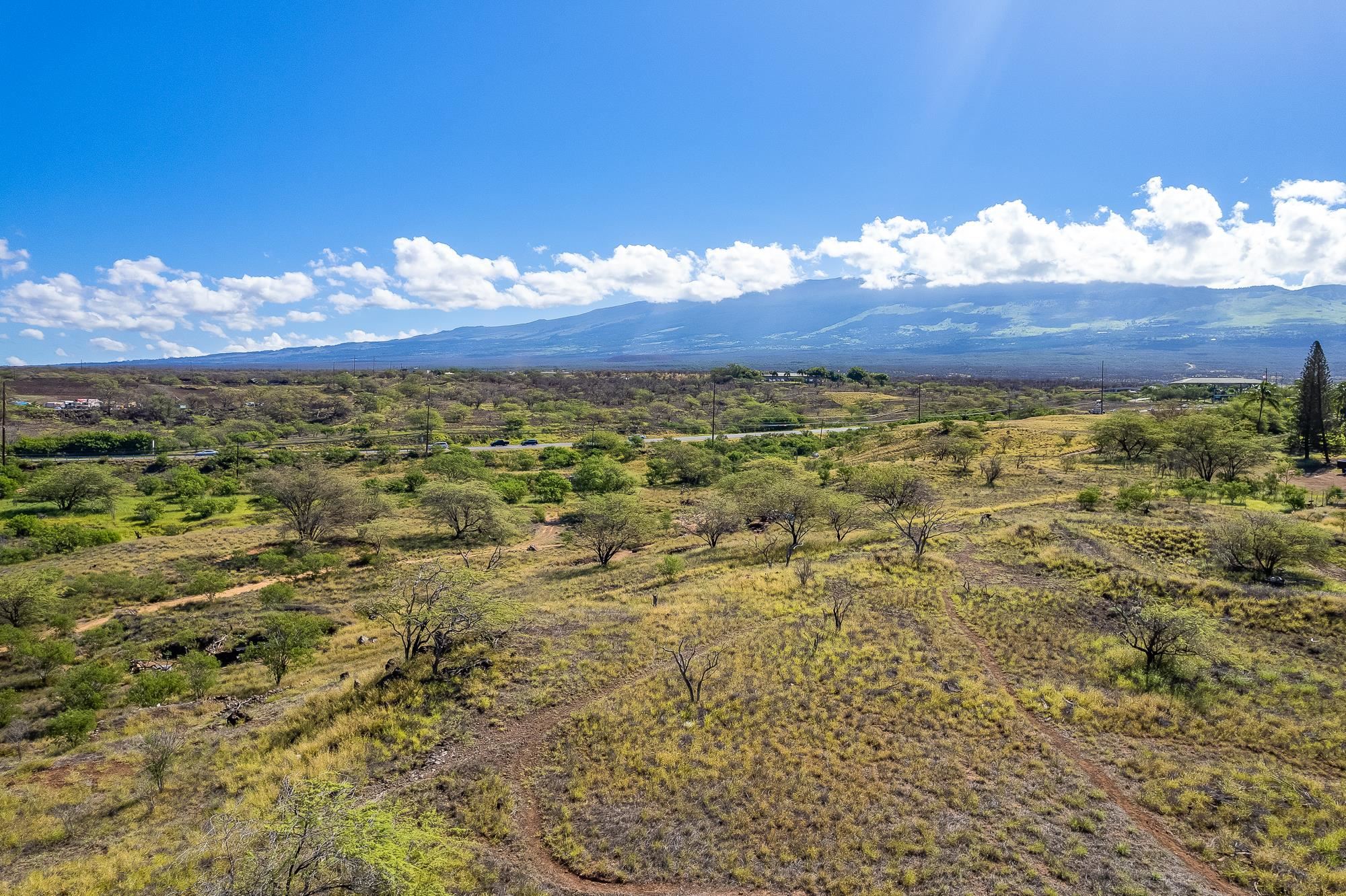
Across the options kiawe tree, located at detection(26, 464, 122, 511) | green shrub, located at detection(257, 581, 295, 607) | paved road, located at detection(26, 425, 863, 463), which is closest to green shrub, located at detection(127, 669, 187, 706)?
green shrub, located at detection(257, 581, 295, 607)

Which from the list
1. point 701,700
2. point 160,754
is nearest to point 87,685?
point 160,754

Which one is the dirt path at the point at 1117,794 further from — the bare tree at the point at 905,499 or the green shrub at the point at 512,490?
the green shrub at the point at 512,490

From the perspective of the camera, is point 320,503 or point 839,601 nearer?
point 839,601

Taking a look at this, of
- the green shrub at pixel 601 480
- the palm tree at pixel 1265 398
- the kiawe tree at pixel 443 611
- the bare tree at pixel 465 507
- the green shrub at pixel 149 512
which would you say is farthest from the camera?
the palm tree at pixel 1265 398

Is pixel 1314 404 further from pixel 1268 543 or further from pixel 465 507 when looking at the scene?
pixel 465 507

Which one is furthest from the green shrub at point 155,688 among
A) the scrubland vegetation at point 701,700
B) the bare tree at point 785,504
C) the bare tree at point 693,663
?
the bare tree at point 785,504

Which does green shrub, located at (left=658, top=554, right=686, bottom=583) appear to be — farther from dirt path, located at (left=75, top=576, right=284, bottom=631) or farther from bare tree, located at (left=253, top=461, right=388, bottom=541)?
bare tree, located at (left=253, top=461, right=388, bottom=541)

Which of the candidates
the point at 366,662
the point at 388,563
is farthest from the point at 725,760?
the point at 388,563
